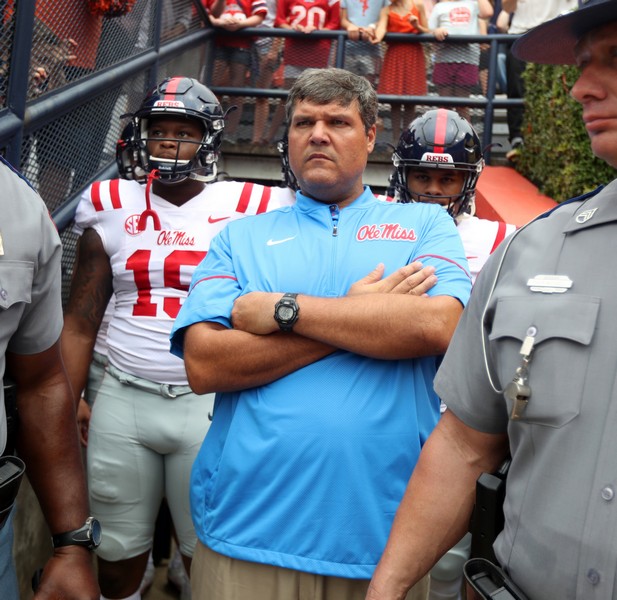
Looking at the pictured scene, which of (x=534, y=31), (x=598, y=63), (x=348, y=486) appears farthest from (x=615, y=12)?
(x=348, y=486)

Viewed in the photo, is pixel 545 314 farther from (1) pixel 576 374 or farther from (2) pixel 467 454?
(2) pixel 467 454

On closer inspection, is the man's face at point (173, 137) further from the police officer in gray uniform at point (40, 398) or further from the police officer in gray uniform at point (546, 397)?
the police officer in gray uniform at point (546, 397)

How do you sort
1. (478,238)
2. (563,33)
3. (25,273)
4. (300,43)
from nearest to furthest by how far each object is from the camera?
(563,33) → (25,273) → (478,238) → (300,43)

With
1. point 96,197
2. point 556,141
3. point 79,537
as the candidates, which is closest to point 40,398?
point 79,537

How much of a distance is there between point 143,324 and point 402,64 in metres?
5.49

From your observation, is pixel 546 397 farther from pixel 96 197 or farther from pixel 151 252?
pixel 96 197

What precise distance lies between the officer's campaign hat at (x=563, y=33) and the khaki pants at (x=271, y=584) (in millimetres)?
1616

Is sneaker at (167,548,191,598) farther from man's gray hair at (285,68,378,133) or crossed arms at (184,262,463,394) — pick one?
man's gray hair at (285,68,378,133)

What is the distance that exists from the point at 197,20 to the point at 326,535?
5.78m

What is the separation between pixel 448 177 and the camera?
417cm

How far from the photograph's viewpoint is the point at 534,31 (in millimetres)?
2029

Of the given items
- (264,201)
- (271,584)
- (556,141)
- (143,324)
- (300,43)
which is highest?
(300,43)

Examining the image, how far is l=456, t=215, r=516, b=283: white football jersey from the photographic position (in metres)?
3.90

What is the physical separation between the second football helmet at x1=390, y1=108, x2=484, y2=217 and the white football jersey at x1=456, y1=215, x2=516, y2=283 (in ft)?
0.34
